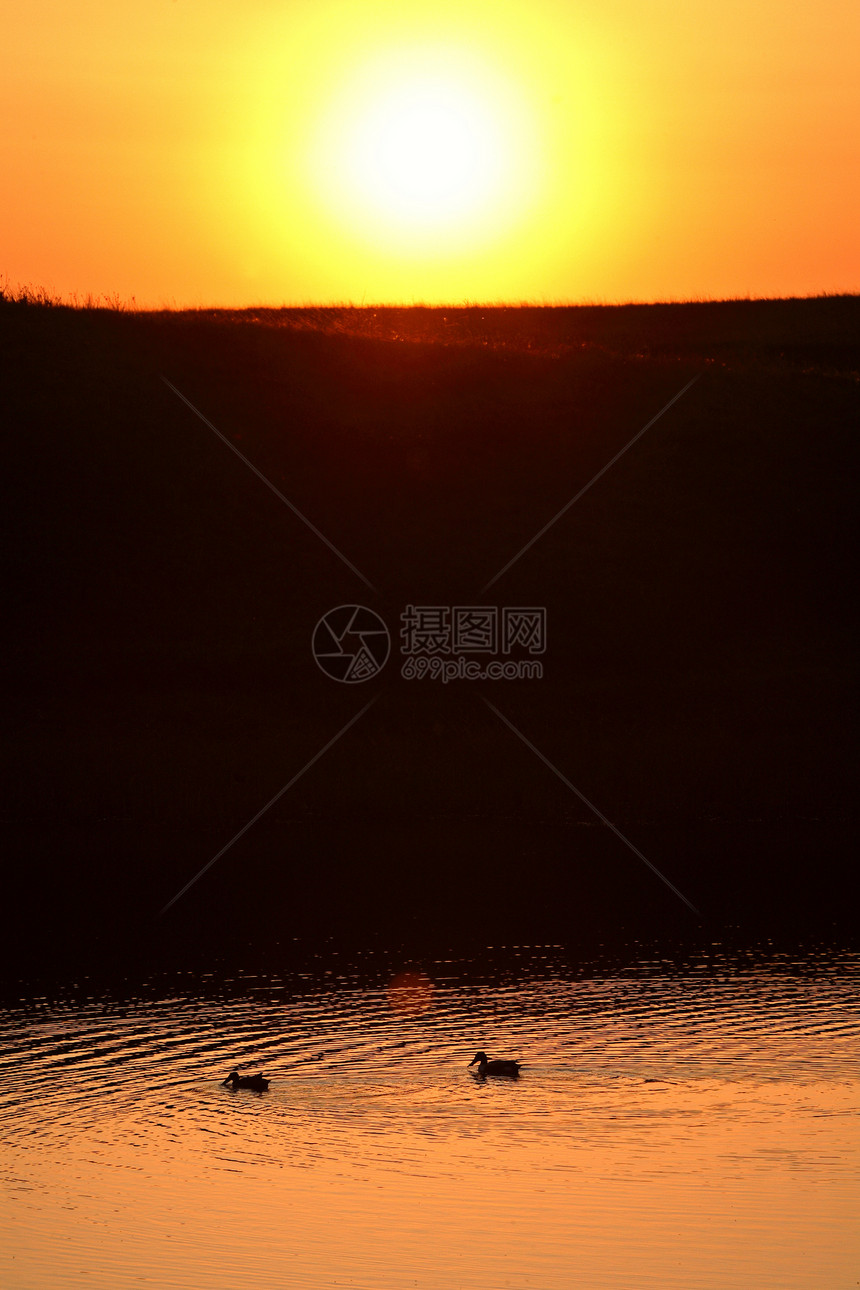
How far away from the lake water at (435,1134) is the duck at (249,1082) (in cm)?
13

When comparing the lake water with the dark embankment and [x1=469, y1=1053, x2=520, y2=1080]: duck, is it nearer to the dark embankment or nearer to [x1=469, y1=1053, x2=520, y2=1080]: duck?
[x1=469, y1=1053, x2=520, y2=1080]: duck

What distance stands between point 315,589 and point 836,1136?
30.2 meters

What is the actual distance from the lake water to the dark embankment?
3268 mm

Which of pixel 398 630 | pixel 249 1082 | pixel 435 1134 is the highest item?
pixel 398 630

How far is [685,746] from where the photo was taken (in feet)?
111

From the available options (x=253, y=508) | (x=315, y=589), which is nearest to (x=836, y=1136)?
(x=315, y=589)

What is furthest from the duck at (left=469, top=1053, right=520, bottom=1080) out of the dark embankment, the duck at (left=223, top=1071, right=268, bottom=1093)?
the dark embankment

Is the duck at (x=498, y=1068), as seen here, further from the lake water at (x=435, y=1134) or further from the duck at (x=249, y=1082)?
the duck at (x=249, y=1082)

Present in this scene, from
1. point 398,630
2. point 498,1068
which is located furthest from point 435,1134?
point 398,630

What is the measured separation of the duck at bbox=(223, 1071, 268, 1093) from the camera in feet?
51.7

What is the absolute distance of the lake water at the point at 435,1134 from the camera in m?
12.1

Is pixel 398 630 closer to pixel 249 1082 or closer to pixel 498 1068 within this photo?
pixel 498 1068

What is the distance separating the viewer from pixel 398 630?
4131 centimetres

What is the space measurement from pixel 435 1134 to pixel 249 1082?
2006 mm
